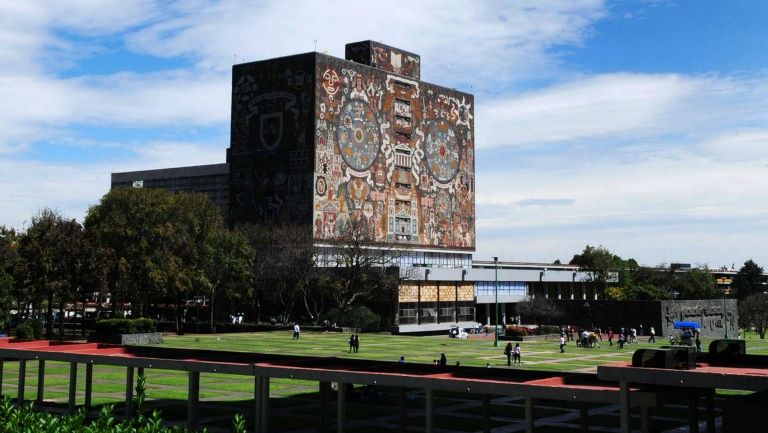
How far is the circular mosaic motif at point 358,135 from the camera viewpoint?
361ft

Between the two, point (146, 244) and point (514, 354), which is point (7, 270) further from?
point (514, 354)

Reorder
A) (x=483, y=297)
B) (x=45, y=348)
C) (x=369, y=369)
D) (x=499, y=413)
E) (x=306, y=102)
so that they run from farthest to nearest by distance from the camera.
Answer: (x=483, y=297) < (x=306, y=102) < (x=499, y=413) < (x=45, y=348) < (x=369, y=369)

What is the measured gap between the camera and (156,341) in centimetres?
6812

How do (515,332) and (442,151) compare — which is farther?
(442,151)

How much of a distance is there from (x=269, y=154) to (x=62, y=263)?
44.2 meters

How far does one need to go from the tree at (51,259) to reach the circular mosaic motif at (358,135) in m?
44.8

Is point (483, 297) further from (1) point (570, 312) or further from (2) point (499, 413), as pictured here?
(2) point (499, 413)

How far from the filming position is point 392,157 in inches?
4579

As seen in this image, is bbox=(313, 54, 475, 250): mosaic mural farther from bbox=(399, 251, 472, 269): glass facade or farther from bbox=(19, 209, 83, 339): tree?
bbox=(19, 209, 83, 339): tree

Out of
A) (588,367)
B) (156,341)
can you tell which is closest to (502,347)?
(588,367)

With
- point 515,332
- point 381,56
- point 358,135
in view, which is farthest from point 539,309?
point 381,56

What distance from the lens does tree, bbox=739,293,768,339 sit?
114m

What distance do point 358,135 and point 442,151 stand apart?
1871cm

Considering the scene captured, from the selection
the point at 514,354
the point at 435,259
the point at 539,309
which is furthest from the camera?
the point at 435,259
